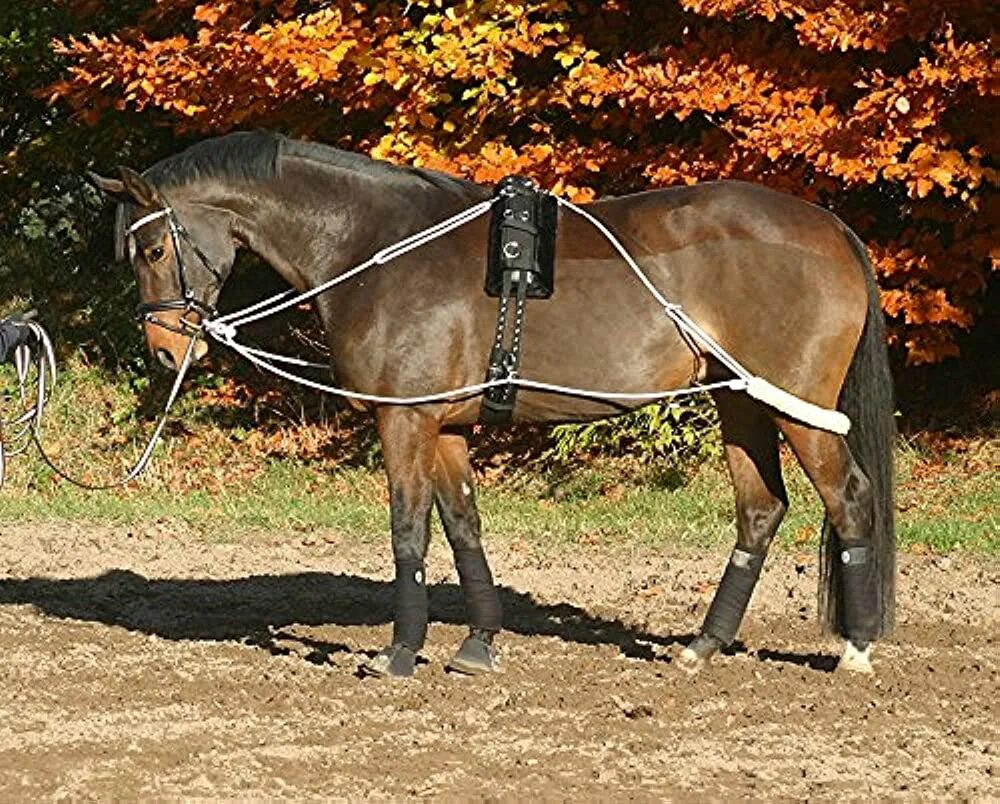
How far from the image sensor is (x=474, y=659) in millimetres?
7289

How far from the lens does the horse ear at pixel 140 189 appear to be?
7.12 metres

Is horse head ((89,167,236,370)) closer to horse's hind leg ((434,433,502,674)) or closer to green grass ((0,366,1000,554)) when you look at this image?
horse's hind leg ((434,433,502,674))

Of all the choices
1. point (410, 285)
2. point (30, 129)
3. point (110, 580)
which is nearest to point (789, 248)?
point (410, 285)

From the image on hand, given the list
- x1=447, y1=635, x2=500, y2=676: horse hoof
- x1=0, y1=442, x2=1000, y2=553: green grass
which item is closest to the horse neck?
x1=447, y1=635, x2=500, y2=676: horse hoof

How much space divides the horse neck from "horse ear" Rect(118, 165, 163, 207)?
0.37 metres

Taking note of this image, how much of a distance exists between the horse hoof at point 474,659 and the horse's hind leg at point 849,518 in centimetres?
144

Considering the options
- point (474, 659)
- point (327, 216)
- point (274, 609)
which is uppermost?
point (327, 216)

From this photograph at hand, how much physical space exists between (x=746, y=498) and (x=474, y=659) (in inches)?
52.8

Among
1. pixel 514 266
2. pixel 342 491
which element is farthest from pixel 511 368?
pixel 342 491

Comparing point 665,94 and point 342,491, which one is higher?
point 665,94

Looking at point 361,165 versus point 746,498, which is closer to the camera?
point 361,165

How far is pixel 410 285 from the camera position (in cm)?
712

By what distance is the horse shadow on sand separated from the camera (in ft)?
26.8

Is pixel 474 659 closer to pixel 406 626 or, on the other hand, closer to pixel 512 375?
pixel 406 626
